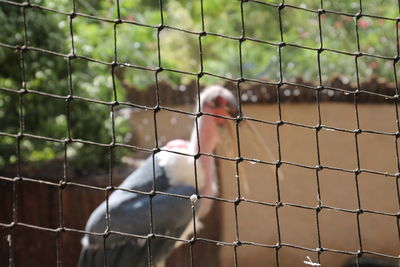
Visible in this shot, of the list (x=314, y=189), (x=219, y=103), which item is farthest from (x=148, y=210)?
(x=314, y=189)

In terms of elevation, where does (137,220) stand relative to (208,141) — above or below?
below

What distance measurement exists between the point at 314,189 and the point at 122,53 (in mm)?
1735

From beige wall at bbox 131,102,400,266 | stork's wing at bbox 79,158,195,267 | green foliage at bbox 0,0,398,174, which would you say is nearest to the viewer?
stork's wing at bbox 79,158,195,267

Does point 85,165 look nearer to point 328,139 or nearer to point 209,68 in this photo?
point 328,139

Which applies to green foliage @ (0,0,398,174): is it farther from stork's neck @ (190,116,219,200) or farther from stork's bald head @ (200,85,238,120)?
stork's neck @ (190,116,219,200)

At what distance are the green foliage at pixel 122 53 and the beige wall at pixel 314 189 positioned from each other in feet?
1.70

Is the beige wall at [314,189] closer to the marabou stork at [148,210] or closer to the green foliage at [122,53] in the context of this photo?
the green foliage at [122,53]

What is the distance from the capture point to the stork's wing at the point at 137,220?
11.0ft

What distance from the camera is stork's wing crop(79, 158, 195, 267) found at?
11.0 ft

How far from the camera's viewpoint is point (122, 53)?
511 centimetres

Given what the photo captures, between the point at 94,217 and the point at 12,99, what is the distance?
1.47 m

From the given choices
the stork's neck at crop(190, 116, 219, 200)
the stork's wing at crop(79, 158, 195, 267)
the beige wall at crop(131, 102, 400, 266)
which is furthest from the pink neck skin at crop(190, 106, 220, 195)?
the beige wall at crop(131, 102, 400, 266)

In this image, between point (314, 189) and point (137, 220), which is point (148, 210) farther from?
point (314, 189)

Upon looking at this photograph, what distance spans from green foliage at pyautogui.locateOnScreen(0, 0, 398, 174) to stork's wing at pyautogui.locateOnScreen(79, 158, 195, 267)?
61 centimetres
